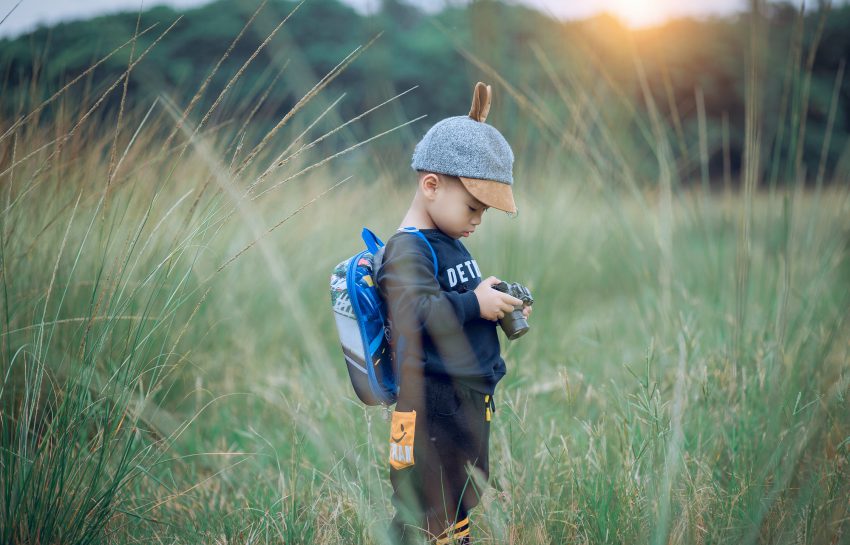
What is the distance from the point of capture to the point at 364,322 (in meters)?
1.50

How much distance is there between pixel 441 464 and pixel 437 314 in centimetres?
36

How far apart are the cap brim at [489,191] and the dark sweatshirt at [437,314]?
13cm

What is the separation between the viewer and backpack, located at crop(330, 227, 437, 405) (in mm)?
1498

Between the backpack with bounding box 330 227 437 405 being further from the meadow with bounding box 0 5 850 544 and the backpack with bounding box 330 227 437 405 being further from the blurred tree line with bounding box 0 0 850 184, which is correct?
the blurred tree line with bounding box 0 0 850 184

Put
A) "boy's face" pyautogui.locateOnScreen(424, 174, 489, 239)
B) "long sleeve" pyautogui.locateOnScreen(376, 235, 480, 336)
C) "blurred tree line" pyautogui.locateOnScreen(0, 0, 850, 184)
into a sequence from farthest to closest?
1. "blurred tree line" pyautogui.locateOnScreen(0, 0, 850, 184)
2. "boy's face" pyautogui.locateOnScreen(424, 174, 489, 239)
3. "long sleeve" pyautogui.locateOnScreen(376, 235, 480, 336)

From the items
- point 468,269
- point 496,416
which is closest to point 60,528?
point 468,269

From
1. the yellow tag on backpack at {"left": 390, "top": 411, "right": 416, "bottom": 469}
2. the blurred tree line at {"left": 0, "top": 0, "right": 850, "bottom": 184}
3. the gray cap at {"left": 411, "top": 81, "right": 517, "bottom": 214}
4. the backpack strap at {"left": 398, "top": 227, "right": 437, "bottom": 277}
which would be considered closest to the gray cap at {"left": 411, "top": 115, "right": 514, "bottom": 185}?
the gray cap at {"left": 411, "top": 81, "right": 517, "bottom": 214}

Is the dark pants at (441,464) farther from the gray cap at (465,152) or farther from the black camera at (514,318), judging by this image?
the gray cap at (465,152)

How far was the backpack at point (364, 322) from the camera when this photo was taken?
1498 mm

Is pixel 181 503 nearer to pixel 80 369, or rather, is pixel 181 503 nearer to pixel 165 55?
pixel 80 369

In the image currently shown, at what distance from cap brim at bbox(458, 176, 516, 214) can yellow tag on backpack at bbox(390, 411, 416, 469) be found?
0.48 m

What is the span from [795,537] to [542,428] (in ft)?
2.29

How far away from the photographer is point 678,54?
52.0ft

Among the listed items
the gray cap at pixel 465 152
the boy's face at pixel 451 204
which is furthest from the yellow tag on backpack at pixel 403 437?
the gray cap at pixel 465 152
